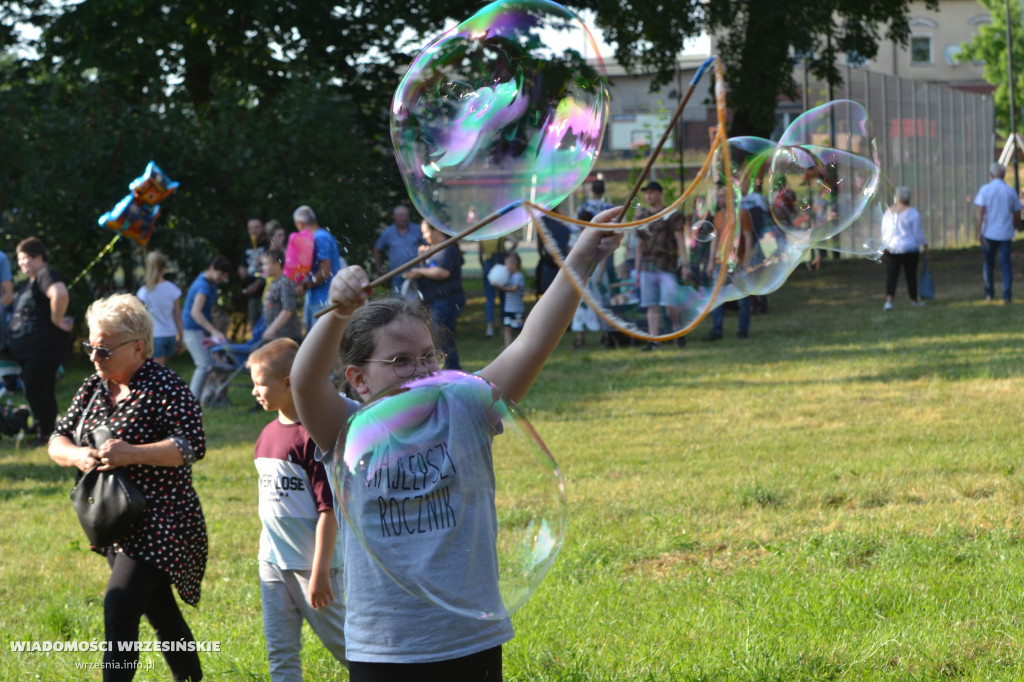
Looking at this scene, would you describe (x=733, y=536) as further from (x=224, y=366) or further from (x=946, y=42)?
(x=946, y=42)

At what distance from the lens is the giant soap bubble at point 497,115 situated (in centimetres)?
351

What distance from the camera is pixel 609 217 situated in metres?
2.83

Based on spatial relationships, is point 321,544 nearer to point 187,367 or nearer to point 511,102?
point 511,102

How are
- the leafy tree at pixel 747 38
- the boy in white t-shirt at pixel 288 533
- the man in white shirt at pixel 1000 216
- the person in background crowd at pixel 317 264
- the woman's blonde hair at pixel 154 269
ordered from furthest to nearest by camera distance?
the leafy tree at pixel 747 38
the man in white shirt at pixel 1000 216
the woman's blonde hair at pixel 154 269
the person in background crowd at pixel 317 264
the boy in white t-shirt at pixel 288 533

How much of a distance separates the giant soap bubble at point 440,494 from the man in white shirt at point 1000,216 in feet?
52.1

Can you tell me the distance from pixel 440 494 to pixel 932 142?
1229 inches

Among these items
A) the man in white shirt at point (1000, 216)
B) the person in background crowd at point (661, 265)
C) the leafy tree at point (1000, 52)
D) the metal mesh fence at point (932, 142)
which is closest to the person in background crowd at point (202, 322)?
the person in background crowd at point (661, 265)

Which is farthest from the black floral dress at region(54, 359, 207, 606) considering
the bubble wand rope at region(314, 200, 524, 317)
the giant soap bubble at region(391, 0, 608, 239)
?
the bubble wand rope at region(314, 200, 524, 317)

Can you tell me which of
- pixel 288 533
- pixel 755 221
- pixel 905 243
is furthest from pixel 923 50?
pixel 288 533

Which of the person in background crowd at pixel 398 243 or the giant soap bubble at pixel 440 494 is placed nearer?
the giant soap bubble at pixel 440 494

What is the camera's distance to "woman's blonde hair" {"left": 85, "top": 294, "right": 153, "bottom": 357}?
422 centimetres

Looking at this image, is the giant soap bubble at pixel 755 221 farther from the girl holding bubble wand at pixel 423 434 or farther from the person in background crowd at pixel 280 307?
the person in background crowd at pixel 280 307

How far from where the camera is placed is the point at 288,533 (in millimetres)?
3877

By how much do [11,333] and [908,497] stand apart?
7.62 m
